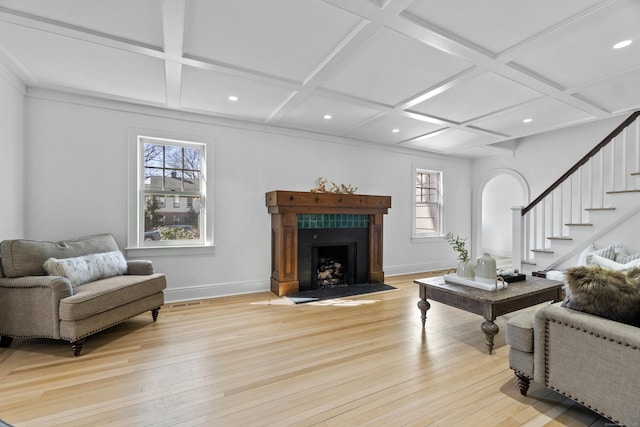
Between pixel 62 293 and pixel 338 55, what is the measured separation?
3.04m

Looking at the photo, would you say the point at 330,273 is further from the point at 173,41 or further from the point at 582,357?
the point at 173,41

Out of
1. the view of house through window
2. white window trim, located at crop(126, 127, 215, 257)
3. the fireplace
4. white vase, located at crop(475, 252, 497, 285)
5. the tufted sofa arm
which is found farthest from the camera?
A: the fireplace

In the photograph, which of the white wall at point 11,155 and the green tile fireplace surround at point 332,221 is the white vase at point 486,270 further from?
the white wall at point 11,155

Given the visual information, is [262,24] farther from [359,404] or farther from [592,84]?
[592,84]

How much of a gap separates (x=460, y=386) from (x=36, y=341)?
3590 mm

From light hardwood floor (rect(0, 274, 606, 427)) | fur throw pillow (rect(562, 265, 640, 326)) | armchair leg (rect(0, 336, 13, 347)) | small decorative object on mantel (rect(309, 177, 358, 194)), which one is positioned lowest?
light hardwood floor (rect(0, 274, 606, 427))

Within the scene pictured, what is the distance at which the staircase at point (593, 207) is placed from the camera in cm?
365

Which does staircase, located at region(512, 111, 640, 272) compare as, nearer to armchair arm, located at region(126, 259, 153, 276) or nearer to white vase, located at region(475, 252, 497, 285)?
white vase, located at region(475, 252, 497, 285)

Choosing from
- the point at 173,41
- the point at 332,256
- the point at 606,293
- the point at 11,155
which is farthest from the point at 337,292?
the point at 11,155

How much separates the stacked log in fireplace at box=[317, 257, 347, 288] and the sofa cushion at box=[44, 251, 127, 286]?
8.72 ft

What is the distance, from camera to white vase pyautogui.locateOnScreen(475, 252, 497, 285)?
104 inches

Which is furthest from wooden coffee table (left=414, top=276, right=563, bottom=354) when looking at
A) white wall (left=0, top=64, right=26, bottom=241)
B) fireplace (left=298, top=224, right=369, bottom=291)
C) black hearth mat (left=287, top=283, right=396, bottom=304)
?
white wall (left=0, top=64, right=26, bottom=241)

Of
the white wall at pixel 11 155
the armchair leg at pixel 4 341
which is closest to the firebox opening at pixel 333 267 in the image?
the armchair leg at pixel 4 341

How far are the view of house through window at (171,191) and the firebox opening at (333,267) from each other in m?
1.88
